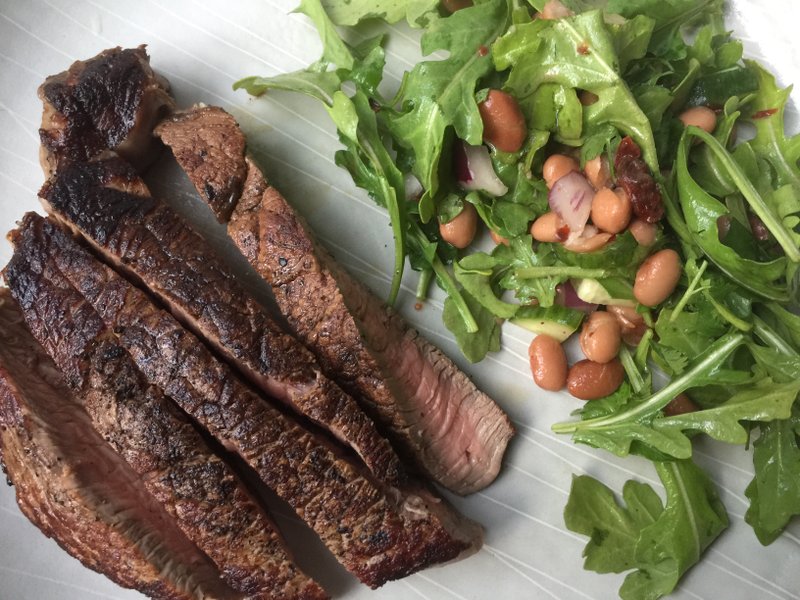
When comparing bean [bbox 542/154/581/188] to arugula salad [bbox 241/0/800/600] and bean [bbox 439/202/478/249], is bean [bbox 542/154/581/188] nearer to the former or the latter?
arugula salad [bbox 241/0/800/600]

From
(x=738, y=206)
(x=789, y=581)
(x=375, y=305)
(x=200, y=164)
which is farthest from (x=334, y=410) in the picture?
(x=789, y=581)

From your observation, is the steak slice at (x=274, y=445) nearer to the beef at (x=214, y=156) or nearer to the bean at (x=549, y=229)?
the beef at (x=214, y=156)

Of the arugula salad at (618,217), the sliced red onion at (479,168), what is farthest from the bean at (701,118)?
the sliced red onion at (479,168)

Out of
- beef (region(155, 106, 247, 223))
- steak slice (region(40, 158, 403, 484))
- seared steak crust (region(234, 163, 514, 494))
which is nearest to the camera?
steak slice (region(40, 158, 403, 484))

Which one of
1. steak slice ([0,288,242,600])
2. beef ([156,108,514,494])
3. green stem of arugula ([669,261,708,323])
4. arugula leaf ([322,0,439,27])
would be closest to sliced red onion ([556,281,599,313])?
green stem of arugula ([669,261,708,323])

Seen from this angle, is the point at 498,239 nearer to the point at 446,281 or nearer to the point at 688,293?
the point at 446,281

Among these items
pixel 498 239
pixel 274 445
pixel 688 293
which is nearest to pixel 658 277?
pixel 688 293

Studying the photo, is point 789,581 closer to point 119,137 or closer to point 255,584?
point 255,584
